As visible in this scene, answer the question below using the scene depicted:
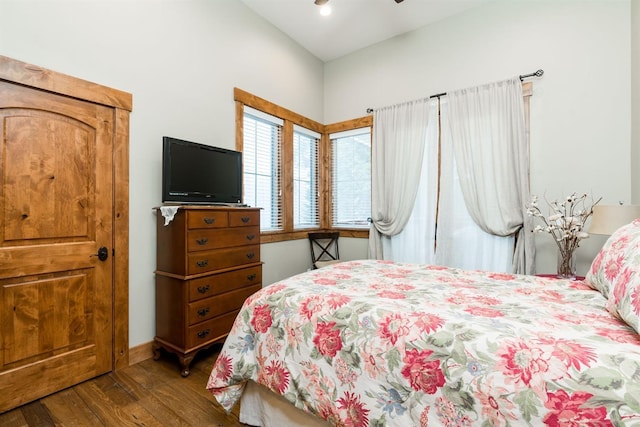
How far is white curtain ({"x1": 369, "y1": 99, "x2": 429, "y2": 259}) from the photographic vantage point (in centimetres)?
344

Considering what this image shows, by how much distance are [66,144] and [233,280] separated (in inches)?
58.8

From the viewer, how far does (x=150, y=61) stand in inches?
93.7

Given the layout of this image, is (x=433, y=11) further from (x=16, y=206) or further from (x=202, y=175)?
(x=16, y=206)

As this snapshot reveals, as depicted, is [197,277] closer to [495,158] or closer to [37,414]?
[37,414]

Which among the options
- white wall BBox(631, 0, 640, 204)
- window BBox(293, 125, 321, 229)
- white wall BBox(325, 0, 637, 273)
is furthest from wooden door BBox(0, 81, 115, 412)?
white wall BBox(631, 0, 640, 204)

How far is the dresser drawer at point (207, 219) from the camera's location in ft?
7.04

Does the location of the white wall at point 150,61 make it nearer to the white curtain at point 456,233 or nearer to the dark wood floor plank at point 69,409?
the dark wood floor plank at point 69,409

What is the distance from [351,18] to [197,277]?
3197 mm

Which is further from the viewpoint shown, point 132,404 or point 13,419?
point 132,404

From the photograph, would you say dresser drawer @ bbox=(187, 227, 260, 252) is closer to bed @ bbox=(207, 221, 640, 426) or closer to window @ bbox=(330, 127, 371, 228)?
bed @ bbox=(207, 221, 640, 426)

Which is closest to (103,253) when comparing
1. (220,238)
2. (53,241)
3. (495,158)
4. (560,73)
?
(53,241)

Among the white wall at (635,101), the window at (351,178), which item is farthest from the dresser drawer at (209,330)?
the white wall at (635,101)

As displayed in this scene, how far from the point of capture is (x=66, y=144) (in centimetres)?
194

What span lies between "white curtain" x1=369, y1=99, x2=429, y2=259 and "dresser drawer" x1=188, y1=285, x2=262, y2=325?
1.79 m
